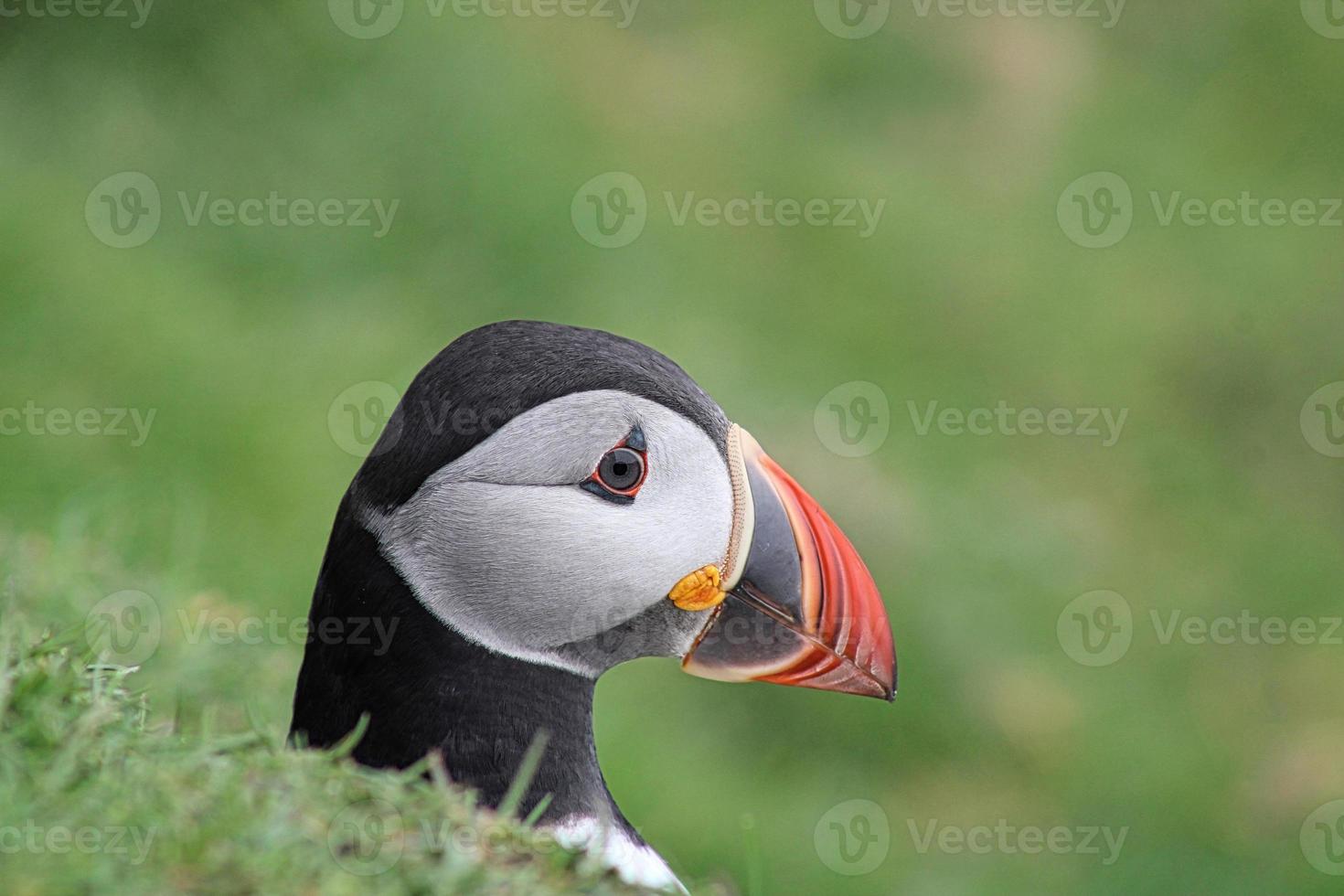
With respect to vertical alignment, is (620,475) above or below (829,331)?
below

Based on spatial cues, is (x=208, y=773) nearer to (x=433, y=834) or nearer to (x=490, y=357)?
(x=433, y=834)

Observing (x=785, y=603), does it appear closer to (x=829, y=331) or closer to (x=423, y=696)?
(x=423, y=696)

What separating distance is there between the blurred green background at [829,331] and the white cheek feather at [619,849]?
2.51 ft

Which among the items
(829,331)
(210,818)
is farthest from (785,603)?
(829,331)

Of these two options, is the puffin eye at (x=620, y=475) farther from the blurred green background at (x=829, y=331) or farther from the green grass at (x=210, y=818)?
the blurred green background at (x=829, y=331)

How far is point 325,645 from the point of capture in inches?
94.7

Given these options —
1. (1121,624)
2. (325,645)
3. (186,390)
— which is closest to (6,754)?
(325,645)

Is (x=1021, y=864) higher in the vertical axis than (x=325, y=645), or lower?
lower

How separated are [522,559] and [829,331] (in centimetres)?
536

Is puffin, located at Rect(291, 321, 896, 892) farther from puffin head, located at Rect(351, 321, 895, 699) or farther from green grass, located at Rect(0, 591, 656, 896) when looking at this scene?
green grass, located at Rect(0, 591, 656, 896)

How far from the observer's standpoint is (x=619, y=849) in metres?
2.25

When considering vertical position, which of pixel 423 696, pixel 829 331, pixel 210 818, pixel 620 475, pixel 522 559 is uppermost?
pixel 829 331

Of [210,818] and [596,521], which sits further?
[596,521]

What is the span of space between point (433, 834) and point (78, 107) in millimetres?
5286
